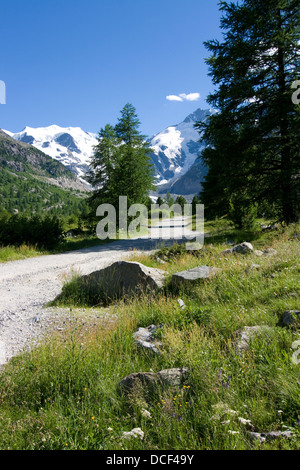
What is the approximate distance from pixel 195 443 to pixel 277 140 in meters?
13.5

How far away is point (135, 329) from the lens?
4895mm

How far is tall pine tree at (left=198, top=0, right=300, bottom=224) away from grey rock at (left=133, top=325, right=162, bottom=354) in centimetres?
1049

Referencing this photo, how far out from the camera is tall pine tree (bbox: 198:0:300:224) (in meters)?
12.5

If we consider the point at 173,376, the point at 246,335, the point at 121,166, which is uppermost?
the point at 121,166

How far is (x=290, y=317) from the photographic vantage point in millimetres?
3740

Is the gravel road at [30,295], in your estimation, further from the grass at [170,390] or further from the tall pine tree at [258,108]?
the tall pine tree at [258,108]

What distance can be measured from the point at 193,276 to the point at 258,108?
36.5 ft

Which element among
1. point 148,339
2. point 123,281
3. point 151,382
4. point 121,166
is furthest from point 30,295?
point 121,166

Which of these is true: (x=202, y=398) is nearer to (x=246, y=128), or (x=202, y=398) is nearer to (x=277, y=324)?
(x=277, y=324)

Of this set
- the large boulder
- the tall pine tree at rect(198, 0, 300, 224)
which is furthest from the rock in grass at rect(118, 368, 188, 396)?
the tall pine tree at rect(198, 0, 300, 224)

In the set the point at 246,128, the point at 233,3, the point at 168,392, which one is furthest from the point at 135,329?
the point at 233,3

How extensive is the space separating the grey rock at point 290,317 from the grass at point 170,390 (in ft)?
0.40

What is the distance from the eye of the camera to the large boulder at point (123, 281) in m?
7.14

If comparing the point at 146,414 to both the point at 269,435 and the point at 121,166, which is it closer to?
the point at 269,435
